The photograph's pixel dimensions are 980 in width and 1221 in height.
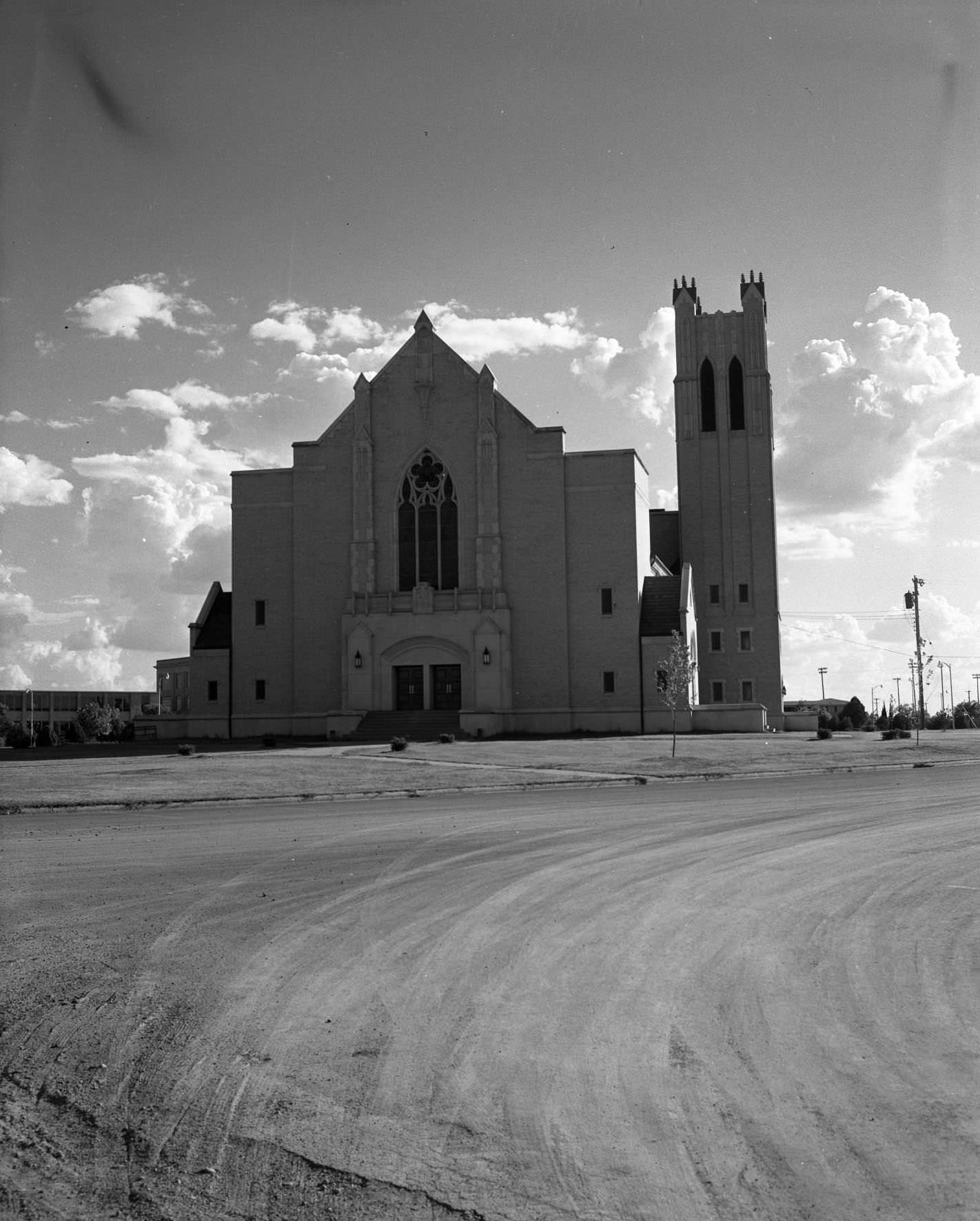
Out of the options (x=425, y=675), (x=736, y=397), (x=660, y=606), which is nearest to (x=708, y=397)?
(x=736, y=397)

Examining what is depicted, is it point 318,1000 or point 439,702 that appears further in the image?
point 439,702

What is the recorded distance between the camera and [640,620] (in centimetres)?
5766

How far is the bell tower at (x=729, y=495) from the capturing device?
6538 cm

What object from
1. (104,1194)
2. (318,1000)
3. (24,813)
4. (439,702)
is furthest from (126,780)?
(439,702)

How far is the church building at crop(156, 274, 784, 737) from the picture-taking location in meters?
56.8

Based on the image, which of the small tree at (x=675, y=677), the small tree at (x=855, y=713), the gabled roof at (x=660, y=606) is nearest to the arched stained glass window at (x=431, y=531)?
the gabled roof at (x=660, y=606)

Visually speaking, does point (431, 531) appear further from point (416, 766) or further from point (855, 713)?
point (855, 713)

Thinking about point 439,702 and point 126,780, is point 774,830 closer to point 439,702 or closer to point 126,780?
point 126,780

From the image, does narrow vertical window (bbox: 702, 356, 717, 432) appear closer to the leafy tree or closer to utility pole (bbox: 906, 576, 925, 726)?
utility pole (bbox: 906, 576, 925, 726)

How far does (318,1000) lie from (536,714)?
162ft

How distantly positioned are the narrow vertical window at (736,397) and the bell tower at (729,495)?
0.19 feet

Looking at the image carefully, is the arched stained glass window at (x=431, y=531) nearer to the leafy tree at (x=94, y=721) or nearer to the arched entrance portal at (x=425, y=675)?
the arched entrance portal at (x=425, y=675)

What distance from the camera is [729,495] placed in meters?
67.2

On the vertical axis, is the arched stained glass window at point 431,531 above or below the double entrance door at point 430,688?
above
